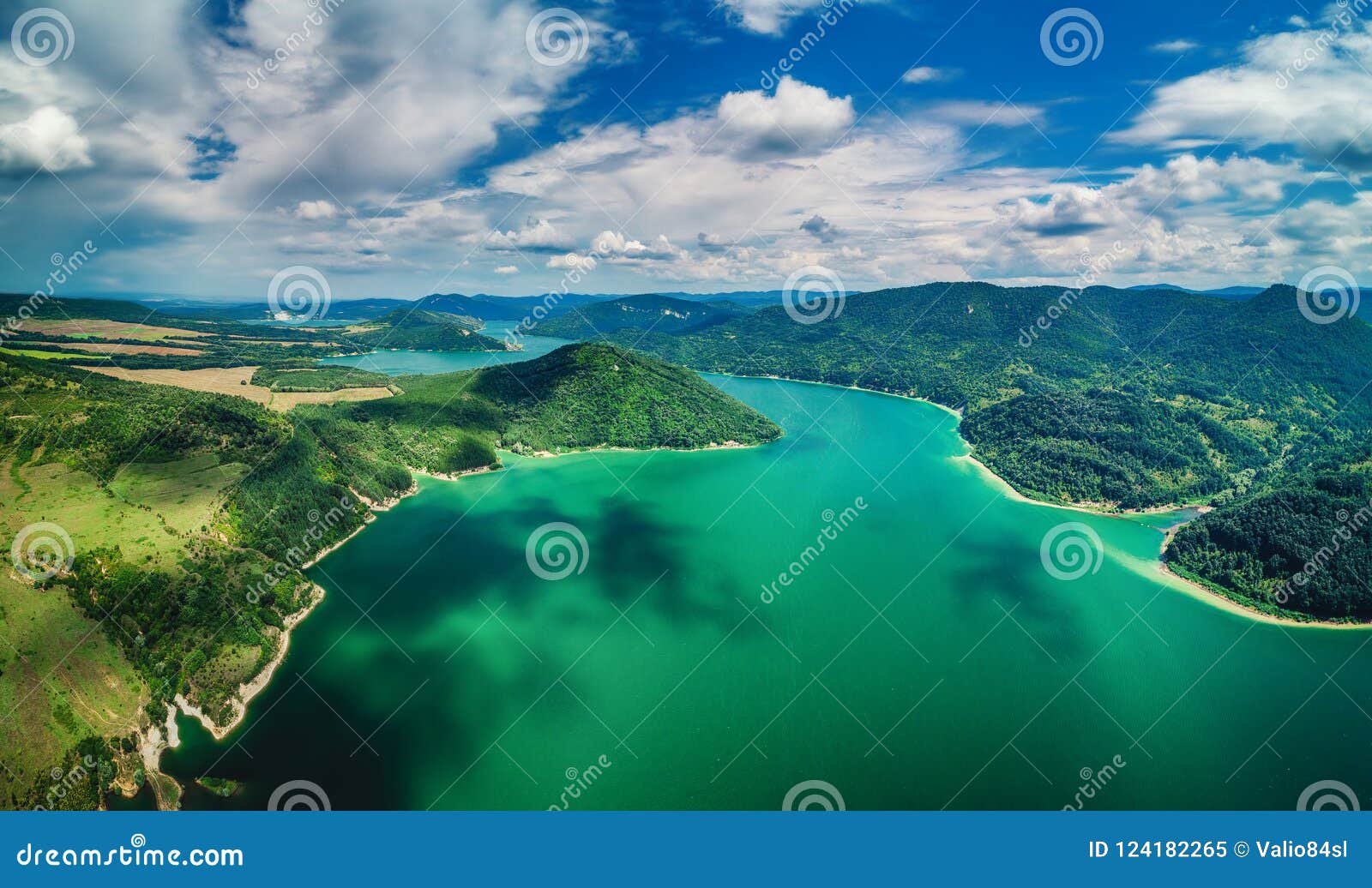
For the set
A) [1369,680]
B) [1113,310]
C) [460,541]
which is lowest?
[460,541]

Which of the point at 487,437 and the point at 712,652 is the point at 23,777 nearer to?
the point at 712,652

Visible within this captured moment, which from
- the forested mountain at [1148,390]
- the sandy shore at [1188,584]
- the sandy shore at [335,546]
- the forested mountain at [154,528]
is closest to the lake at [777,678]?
the sandy shore at [1188,584]

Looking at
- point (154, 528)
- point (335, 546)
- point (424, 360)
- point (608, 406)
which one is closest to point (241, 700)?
point (154, 528)

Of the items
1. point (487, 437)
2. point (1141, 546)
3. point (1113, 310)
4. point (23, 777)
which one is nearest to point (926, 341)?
point (1113, 310)

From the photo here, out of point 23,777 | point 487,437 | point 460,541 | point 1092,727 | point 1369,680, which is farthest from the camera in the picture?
point 487,437

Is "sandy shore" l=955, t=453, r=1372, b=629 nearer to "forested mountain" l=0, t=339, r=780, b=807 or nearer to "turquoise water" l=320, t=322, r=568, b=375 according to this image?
"forested mountain" l=0, t=339, r=780, b=807

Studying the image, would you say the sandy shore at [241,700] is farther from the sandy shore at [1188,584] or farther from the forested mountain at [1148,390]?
the forested mountain at [1148,390]
